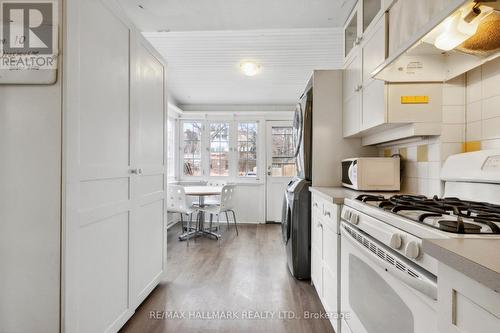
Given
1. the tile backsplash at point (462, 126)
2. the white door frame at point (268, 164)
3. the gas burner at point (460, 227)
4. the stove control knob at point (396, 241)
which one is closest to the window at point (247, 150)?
the white door frame at point (268, 164)

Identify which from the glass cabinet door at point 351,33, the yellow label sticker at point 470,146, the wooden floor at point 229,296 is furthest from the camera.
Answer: the glass cabinet door at point 351,33

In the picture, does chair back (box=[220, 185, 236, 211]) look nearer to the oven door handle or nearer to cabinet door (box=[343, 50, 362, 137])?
cabinet door (box=[343, 50, 362, 137])

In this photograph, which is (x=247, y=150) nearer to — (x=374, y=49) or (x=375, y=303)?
(x=374, y=49)

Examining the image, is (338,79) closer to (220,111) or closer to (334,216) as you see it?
(334,216)

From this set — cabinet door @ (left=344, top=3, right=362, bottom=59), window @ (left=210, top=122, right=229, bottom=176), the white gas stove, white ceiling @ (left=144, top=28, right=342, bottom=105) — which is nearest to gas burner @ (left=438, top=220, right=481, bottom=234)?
the white gas stove

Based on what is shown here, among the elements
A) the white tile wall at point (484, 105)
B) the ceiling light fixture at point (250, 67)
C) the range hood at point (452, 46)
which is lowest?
the white tile wall at point (484, 105)

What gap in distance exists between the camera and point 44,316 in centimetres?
122

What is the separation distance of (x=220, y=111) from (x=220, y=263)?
2983mm

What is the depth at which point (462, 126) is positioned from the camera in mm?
1474

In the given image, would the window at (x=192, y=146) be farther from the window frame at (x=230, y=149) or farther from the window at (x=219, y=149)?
the window at (x=219, y=149)

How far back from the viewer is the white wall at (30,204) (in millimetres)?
1204

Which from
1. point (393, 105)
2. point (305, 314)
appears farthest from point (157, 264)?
point (393, 105)

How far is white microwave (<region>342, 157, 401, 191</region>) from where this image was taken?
187cm

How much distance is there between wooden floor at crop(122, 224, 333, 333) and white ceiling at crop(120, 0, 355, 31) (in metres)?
2.26
